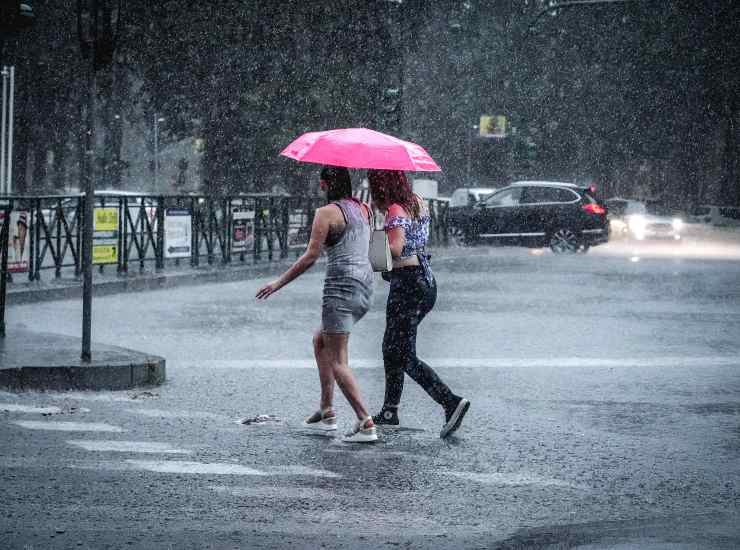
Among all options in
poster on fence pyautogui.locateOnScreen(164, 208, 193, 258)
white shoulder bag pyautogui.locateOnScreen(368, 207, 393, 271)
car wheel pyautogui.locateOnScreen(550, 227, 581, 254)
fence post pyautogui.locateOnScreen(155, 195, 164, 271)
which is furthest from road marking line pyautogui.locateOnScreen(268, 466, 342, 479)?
car wheel pyautogui.locateOnScreen(550, 227, 581, 254)

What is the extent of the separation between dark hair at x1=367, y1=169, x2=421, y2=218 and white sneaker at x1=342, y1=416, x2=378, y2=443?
4.13ft

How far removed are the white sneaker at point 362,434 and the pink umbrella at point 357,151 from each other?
4.84 ft

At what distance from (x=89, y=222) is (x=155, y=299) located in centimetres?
752

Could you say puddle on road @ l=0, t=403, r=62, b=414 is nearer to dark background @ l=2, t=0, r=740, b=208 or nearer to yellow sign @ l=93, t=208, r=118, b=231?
yellow sign @ l=93, t=208, r=118, b=231

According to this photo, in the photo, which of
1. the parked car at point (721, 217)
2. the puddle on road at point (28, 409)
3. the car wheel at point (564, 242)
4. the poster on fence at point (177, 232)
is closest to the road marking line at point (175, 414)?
the puddle on road at point (28, 409)

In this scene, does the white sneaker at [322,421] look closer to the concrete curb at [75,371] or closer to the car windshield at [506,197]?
the concrete curb at [75,371]

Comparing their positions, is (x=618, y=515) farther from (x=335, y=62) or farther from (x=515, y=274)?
(x=335, y=62)

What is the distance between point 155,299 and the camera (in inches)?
696

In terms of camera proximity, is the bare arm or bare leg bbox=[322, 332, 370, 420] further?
bare leg bbox=[322, 332, 370, 420]

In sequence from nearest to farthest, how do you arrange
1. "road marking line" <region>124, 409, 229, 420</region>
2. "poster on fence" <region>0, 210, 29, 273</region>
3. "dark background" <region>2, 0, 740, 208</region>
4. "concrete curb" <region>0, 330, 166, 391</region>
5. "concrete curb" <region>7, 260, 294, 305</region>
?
"road marking line" <region>124, 409, 229, 420</region> < "concrete curb" <region>0, 330, 166, 391</region> < "concrete curb" <region>7, 260, 294, 305</region> < "poster on fence" <region>0, 210, 29, 273</region> < "dark background" <region>2, 0, 740, 208</region>

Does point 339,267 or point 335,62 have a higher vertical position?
point 335,62

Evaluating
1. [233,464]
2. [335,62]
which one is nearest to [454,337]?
[233,464]

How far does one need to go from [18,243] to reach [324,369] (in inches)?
420

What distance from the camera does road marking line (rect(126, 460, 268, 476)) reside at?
22.8ft
